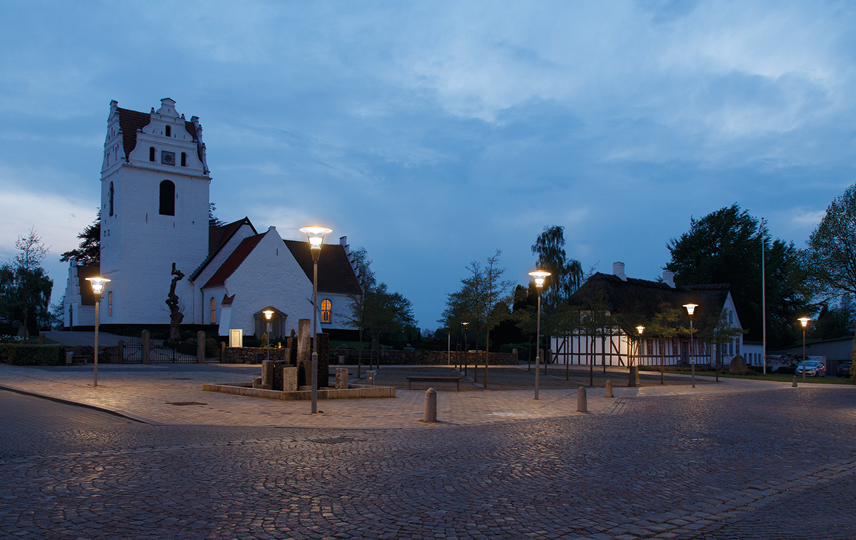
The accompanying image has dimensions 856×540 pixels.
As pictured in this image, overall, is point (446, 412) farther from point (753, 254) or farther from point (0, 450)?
point (753, 254)

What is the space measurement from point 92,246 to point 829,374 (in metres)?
68.4

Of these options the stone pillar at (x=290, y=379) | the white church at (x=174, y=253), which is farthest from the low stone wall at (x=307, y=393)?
the white church at (x=174, y=253)

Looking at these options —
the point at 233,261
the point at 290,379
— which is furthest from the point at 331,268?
the point at 290,379

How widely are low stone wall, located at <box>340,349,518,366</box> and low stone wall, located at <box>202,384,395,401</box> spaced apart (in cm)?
2004

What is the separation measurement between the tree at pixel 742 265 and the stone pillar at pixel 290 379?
Answer: 183 feet

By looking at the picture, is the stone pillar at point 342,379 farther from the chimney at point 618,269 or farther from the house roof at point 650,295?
the chimney at point 618,269

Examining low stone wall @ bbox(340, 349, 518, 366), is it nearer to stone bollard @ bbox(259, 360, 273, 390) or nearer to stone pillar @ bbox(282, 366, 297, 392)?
stone bollard @ bbox(259, 360, 273, 390)

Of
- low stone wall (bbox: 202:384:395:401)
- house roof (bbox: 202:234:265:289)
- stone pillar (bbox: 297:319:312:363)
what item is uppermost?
house roof (bbox: 202:234:265:289)

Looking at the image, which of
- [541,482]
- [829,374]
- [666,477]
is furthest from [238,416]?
[829,374]

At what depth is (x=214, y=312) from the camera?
169ft

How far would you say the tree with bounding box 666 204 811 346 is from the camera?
64.8 metres

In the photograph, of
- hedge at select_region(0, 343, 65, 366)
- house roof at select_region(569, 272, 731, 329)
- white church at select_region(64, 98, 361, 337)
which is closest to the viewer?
hedge at select_region(0, 343, 65, 366)

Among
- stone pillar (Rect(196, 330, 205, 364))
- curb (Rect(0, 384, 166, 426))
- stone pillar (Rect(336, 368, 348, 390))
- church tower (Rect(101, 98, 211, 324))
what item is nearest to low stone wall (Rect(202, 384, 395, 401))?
stone pillar (Rect(336, 368, 348, 390))

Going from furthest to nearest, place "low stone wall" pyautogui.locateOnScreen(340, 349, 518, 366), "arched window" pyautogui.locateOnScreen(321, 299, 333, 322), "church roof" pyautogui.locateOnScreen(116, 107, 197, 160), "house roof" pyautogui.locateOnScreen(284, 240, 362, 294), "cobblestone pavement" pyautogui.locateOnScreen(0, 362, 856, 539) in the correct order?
"house roof" pyautogui.locateOnScreen(284, 240, 362, 294), "arched window" pyautogui.locateOnScreen(321, 299, 333, 322), "church roof" pyautogui.locateOnScreen(116, 107, 197, 160), "low stone wall" pyautogui.locateOnScreen(340, 349, 518, 366), "cobblestone pavement" pyautogui.locateOnScreen(0, 362, 856, 539)
